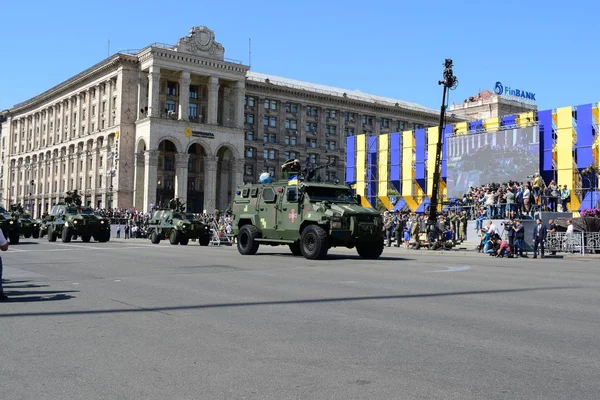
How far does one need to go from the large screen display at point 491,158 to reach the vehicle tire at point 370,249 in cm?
2784

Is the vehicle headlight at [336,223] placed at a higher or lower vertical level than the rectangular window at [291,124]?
lower

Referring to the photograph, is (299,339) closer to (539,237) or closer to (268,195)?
(268,195)

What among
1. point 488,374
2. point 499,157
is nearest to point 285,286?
point 488,374

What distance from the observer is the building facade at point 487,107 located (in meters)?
96.4

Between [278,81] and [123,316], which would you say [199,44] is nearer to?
[278,81]

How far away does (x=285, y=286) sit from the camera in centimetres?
1203

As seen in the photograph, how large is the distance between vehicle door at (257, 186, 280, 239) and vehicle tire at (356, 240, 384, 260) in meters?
3.04

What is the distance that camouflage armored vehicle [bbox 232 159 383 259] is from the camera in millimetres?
19406

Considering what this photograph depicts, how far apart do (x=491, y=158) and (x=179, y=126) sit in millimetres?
41542

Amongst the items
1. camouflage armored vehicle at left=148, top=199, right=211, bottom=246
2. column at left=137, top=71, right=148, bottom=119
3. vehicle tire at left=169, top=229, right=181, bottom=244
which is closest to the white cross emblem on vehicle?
camouflage armored vehicle at left=148, top=199, right=211, bottom=246

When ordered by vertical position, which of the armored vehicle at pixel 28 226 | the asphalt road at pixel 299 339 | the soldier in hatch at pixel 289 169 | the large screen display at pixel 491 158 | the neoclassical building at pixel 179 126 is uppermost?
the neoclassical building at pixel 179 126

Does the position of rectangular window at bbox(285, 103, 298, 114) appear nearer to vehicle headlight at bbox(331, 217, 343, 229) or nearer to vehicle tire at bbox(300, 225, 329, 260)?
vehicle tire at bbox(300, 225, 329, 260)

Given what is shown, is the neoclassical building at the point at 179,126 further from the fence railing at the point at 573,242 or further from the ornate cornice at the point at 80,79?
the fence railing at the point at 573,242

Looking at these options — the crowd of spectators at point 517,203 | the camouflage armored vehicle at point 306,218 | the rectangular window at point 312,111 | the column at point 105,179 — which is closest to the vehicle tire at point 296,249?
the camouflage armored vehicle at point 306,218
